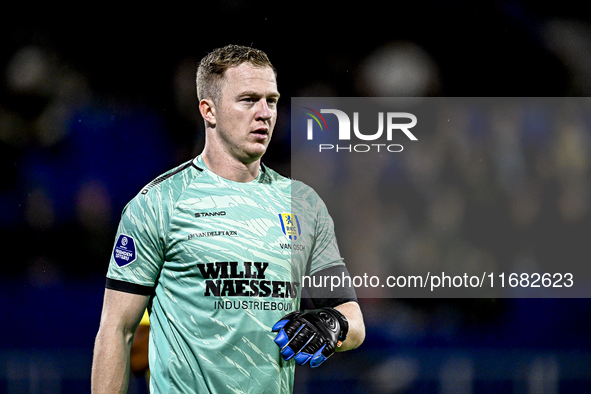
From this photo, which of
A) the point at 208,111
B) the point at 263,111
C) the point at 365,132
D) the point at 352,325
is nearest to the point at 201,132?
the point at 365,132

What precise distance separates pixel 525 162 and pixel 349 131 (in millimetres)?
1299

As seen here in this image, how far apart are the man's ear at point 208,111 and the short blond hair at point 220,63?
18 millimetres

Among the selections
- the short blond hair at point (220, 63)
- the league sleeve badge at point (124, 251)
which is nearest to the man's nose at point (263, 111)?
the short blond hair at point (220, 63)

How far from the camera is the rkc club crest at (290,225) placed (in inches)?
70.6

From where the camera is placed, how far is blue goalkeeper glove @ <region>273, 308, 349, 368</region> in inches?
61.5

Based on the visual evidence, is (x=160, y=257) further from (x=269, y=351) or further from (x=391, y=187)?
(x=391, y=187)

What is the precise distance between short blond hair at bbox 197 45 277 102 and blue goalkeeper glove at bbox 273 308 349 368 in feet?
2.43

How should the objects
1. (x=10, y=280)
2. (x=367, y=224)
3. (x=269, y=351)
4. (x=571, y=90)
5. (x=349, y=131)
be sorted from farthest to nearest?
(x=10, y=280), (x=571, y=90), (x=367, y=224), (x=349, y=131), (x=269, y=351)

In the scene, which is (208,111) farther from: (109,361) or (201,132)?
(201,132)

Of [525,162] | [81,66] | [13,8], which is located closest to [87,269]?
[81,66]

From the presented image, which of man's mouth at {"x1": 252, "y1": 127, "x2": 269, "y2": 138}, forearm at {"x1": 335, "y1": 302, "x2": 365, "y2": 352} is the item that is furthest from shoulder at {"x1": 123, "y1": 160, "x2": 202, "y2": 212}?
forearm at {"x1": 335, "y1": 302, "x2": 365, "y2": 352}

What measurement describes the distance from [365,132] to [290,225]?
160 centimetres

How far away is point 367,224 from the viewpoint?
351 centimetres

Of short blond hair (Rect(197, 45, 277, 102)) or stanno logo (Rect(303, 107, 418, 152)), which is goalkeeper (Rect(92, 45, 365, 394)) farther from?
stanno logo (Rect(303, 107, 418, 152))
